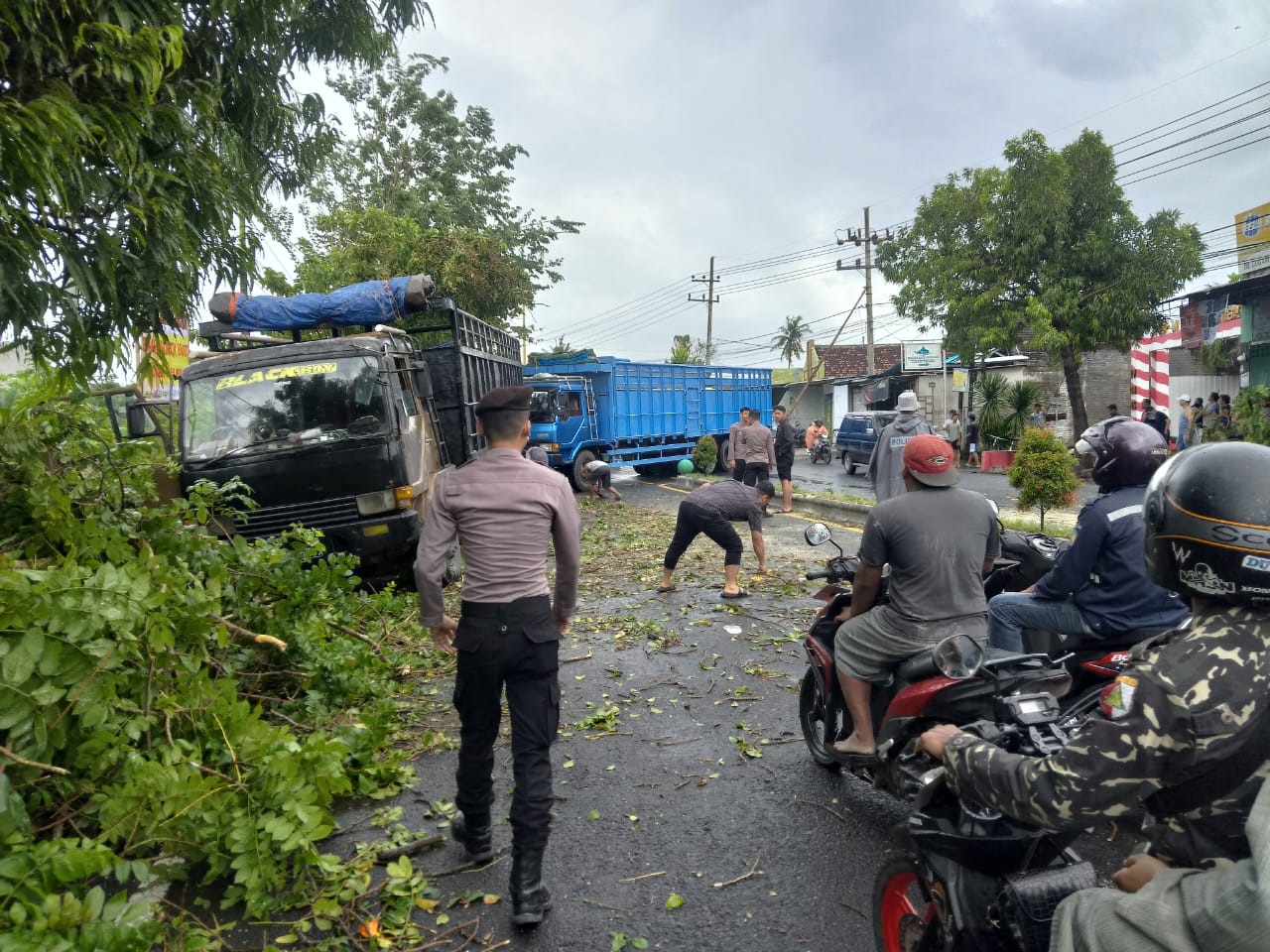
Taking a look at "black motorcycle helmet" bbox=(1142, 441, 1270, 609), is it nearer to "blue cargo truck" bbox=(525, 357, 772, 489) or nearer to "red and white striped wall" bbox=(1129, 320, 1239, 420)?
"blue cargo truck" bbox=(525, 357, 772, 489)

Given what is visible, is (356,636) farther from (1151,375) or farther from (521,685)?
(1151,375)

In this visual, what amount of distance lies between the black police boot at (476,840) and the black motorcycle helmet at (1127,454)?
303 cm

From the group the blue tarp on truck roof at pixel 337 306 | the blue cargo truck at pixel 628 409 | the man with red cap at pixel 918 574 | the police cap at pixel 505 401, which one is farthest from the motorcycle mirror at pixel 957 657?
the blue cargo truck at pixel 628 409

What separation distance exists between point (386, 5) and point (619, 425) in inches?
594

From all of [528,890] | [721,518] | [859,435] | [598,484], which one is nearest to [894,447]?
[721,518]

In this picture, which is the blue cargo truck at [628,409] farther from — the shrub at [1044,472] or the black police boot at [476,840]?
the black police boot at [476,840]

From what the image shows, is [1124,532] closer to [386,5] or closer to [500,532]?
[500,532]

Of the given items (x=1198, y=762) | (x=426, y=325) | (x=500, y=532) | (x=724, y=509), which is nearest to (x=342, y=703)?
(x=500, y=532)

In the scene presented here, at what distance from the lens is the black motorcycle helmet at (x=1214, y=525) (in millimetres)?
1495

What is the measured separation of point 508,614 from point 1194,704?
7.30 ft

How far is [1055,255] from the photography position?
2098cm

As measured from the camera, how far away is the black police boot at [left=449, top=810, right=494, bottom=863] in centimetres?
338

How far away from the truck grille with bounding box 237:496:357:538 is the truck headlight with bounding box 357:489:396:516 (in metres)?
0.11

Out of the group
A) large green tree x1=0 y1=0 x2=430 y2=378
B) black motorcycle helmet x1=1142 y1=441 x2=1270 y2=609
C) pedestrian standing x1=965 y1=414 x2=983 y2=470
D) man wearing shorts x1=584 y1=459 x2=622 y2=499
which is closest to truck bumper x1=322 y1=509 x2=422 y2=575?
large green tree x1=0 y1=0 x2=430 y2=378
